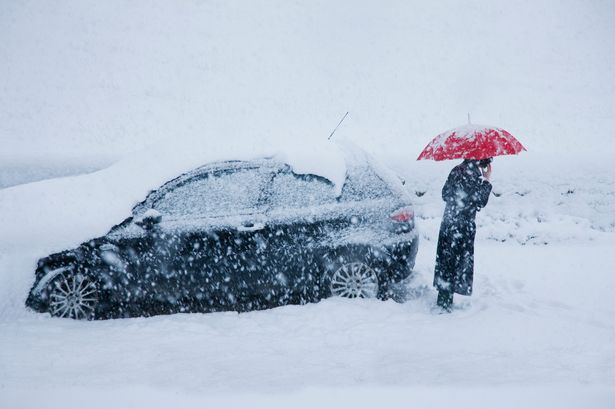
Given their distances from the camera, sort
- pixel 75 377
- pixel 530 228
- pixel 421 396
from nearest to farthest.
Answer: pixel 421 396 → pixel 75 377 → pixel 530 228

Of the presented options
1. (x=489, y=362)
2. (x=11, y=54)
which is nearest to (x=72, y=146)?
(x=11, y=54)

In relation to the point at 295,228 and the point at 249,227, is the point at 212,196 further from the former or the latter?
the point at 295,228

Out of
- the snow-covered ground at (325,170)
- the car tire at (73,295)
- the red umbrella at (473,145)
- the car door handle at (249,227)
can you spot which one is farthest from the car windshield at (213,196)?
the red umbrella at (473,145)

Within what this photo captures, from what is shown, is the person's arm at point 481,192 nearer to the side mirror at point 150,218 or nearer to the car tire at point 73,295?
the side mirror at point 150,218

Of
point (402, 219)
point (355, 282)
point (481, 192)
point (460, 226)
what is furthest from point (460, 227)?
point (355, 282)

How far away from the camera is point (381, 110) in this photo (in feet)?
48.7

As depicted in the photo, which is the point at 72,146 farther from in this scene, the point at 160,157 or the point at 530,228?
the point at 530,228

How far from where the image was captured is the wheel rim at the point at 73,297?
3955 mm

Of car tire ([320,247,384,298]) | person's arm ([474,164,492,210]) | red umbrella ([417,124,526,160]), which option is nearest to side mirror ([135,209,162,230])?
car tire ([320,247,384,298])

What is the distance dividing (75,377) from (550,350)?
3389 millimetres

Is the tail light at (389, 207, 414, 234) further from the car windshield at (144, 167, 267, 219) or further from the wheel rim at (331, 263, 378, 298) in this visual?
the car windshield at (144, 167, 267, 219)

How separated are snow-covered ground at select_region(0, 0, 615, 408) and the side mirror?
324 mm

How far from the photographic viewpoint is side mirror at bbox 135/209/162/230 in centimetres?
383

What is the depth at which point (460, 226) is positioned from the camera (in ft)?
13.6
